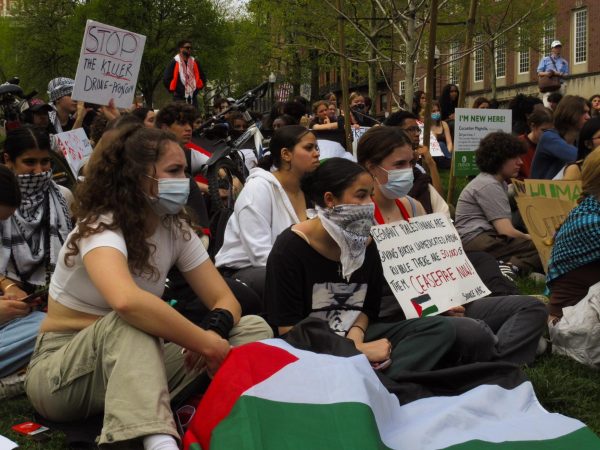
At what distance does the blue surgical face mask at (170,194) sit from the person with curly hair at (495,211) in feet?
11.9

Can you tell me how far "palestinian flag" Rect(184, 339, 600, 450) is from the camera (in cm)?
299

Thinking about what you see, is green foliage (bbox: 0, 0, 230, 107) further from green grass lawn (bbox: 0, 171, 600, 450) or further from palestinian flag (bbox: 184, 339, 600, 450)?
palestinian flag (bbox: 184, 339, 600, 450)

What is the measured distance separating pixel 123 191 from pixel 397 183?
6.21ft

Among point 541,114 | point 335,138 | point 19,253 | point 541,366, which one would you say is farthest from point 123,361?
point 541,114

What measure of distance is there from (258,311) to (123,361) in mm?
1727

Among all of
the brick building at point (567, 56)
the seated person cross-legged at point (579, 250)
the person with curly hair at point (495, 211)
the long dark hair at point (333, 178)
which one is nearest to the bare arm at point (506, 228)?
the person with curly hair at point (495, 211)

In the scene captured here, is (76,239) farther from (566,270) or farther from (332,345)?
(566,270)

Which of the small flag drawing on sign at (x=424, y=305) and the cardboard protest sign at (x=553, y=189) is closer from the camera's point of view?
the small flag drawing on sign at (x=424, y=305)

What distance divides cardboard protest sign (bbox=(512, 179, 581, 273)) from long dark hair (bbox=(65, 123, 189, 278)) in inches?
150

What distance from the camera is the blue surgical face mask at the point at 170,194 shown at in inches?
145

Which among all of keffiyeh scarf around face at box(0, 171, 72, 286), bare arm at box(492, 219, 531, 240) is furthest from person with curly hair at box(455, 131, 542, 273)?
keffiyeh scarf around face at box(0, 171, 72, 286)

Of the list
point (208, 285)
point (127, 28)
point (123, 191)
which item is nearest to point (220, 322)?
point (208, 285)

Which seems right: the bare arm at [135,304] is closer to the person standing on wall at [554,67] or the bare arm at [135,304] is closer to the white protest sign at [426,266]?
the white protest sign at [426,266]

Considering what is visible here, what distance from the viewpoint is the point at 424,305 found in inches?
184
